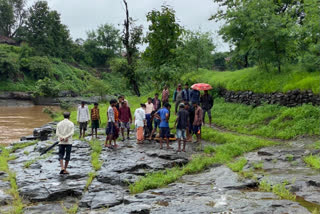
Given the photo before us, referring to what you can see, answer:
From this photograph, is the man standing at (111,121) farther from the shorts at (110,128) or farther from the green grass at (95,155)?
the green grass at (95,155)

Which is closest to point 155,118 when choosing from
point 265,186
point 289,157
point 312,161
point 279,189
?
point 289,157

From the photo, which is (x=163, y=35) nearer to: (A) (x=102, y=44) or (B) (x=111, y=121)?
(B) (x=111, y=121)

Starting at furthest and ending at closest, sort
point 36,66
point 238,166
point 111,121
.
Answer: point 36,66, point 111,121, point 238,166

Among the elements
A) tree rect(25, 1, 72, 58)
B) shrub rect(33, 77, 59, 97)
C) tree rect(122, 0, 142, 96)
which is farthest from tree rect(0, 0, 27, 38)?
tree rect(122, 0, 142, 96)

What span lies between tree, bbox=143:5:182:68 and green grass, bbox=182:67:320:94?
532cm

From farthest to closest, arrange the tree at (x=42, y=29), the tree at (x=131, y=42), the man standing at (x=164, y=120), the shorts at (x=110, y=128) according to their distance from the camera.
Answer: the tree at (x=42, y=29), the tree at (x=131, y=42), the shorts at (x=110, y=128), the man standing at (x=164, y=120)

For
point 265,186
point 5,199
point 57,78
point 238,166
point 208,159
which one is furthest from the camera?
point 57,78

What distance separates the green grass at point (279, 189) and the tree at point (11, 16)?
72.8 m

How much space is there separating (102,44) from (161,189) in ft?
243

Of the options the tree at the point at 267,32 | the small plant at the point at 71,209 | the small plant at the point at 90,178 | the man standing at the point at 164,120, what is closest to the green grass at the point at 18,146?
the small plant at the point at 90,178

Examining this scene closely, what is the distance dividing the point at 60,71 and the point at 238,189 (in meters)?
58.8

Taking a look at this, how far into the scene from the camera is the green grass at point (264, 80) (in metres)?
15.7

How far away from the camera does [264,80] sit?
18.9 meters

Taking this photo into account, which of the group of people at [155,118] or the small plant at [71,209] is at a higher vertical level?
the group of people at [155,118]
